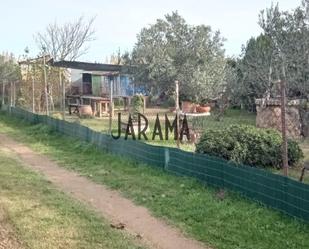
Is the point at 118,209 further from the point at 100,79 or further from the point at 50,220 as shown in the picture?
the point at 100,79

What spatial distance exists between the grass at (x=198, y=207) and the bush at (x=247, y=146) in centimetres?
100

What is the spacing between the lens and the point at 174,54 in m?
28.2

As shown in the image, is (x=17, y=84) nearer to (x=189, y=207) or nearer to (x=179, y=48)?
(x=179, y=48)

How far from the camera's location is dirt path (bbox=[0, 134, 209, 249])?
6324mm

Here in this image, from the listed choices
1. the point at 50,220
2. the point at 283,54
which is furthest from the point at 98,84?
the point at 50,220

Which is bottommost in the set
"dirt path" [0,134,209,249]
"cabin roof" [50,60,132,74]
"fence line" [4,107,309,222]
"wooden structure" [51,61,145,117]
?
"dirt path" [0,134,209,249]

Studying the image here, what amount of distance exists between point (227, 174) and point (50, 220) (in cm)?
287

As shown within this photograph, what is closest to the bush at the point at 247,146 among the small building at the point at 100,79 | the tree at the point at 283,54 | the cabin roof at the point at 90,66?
the tree at the point at 283,54

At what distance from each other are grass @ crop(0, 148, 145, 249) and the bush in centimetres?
300

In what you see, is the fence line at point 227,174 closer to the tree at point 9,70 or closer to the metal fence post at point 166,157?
the metal fence post at point 166,157

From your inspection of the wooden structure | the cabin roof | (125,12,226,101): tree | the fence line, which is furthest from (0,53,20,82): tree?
the fence line

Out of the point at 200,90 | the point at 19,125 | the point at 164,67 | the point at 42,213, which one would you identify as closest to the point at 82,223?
the point at 42,213

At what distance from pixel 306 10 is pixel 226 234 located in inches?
522

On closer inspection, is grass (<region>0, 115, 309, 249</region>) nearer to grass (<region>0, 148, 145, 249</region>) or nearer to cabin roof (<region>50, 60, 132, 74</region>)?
grass (<region>0, 148, 145, 249</region>)
